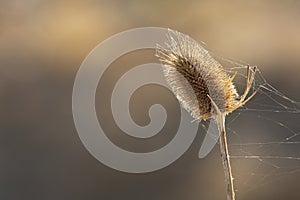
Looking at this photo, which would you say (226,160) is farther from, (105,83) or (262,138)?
(105,83)

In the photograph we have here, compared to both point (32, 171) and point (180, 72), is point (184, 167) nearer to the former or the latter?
point (32, 171)

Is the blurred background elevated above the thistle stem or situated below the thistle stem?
above

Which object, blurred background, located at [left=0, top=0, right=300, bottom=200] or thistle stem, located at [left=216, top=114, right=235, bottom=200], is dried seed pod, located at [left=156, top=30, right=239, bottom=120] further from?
blurred background, located at [left=0, top=0, right=300, bottom=200]

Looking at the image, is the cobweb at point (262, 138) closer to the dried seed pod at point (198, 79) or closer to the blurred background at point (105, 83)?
the blurred background at point (105, 83)

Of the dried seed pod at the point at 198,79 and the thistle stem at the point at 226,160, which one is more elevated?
the dried seed pod at the point at 198,79

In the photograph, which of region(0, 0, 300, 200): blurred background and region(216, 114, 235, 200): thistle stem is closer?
region(216, 114, 235, 200): thistle stem

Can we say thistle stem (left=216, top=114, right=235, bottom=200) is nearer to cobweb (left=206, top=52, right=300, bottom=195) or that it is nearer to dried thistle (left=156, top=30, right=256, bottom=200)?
dried thistle (left=156, top=30, right=256, bottom=200)

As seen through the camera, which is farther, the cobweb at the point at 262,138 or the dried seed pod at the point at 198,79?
the cobweb at the point at 262,138

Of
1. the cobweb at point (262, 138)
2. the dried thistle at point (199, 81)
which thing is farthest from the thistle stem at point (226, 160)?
the cobweb at point (262, 138)

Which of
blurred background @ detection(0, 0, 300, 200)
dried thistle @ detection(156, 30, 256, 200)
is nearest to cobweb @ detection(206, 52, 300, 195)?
blurred background @ detection(0, 0, 300, 200)
